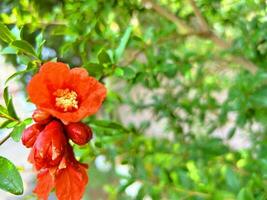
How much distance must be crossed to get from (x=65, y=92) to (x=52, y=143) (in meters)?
0.06

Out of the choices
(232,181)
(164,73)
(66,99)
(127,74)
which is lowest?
(232,181)

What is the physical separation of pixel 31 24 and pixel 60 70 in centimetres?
69

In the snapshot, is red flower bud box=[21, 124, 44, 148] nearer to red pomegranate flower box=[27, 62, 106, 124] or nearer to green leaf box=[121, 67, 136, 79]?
red pomegranate flower box=[27, 62, 106, 124]

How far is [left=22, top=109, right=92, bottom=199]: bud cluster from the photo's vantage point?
0.51 metres

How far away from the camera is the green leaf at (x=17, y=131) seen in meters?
0.59

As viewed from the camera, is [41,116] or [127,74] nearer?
[41,116]

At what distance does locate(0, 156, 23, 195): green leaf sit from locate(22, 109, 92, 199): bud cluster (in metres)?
0.02

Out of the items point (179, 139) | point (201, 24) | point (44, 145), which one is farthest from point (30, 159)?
point (179, 139)

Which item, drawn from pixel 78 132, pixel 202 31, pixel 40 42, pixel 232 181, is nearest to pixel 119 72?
pixel 40 42

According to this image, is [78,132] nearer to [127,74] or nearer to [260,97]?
[127,74]

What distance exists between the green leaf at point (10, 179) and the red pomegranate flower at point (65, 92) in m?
0.09

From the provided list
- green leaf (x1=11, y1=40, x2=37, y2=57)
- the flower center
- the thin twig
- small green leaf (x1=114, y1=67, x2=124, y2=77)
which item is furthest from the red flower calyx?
the thin twig

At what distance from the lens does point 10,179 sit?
533 mm

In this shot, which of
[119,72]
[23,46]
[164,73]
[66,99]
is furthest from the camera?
[164,73]
